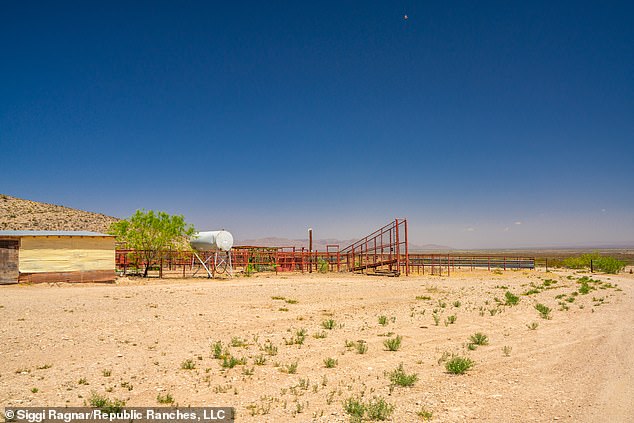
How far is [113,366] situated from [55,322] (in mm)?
5216

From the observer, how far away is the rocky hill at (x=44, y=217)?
193ft

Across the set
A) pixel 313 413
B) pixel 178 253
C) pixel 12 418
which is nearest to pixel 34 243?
pixel 178 253

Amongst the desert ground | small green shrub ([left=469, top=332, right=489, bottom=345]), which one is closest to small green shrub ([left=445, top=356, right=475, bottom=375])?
the desert ground

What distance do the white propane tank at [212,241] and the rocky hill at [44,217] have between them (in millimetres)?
33132

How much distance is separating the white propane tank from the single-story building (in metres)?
8.69

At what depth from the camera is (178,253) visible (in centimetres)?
3331

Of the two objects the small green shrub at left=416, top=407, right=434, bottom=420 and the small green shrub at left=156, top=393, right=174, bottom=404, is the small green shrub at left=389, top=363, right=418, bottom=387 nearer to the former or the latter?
the small green shrub at left=416, top=407, right=434, bottom=420

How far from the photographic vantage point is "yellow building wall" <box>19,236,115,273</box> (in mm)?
24422

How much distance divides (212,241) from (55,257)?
1150cm

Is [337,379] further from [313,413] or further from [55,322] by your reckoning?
[55,322]

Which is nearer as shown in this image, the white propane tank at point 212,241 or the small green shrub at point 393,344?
the small green shrub at point 393,344

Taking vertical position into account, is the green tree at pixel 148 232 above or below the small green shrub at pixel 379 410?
above

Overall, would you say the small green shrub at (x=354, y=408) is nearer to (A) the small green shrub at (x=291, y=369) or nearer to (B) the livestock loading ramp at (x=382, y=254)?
(A) the small green shrub at (x=291, y=369)

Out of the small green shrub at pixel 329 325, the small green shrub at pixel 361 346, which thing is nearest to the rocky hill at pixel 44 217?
the small green shrub at pixel 329 325
